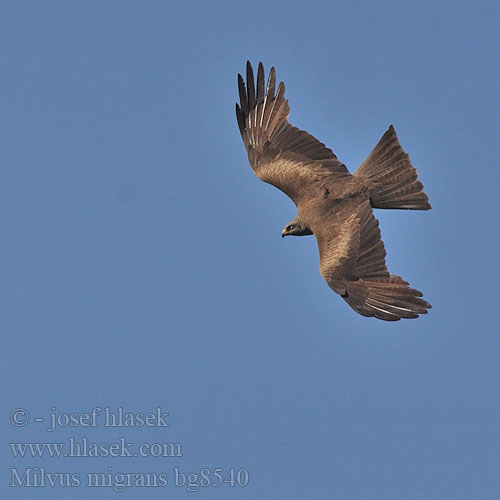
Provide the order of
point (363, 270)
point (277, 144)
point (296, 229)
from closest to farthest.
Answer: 1. point (363, 270)
2. point (296, 229)
3. point (277, 144)

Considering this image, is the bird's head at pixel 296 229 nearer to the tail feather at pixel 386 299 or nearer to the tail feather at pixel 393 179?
the tail feather at pixel 393 179

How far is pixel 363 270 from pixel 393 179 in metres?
1.92

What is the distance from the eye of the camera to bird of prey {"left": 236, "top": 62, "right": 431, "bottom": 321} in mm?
16578

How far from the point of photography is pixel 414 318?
52.9ft

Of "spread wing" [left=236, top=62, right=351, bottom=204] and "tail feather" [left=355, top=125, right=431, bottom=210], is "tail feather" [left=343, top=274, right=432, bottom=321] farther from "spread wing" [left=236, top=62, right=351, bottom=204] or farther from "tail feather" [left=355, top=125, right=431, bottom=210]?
"spread wing" [left=236, top=62, right=351, bottom=204]

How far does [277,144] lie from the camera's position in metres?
19.9

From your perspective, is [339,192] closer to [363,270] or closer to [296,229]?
[296,229]

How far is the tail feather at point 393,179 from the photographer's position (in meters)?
17.7

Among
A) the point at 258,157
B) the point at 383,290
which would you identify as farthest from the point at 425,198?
the point at 258,157

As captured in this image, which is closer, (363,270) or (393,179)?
(363,270)

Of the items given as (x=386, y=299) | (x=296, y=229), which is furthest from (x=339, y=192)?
(x=386, y=299)

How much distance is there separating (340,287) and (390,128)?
3109mm

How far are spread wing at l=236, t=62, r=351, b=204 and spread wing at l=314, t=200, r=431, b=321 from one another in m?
1.46

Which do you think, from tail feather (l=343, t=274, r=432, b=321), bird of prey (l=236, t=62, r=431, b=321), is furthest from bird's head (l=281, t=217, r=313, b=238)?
tail feather (l=343, t=274, r=432, b=321)
